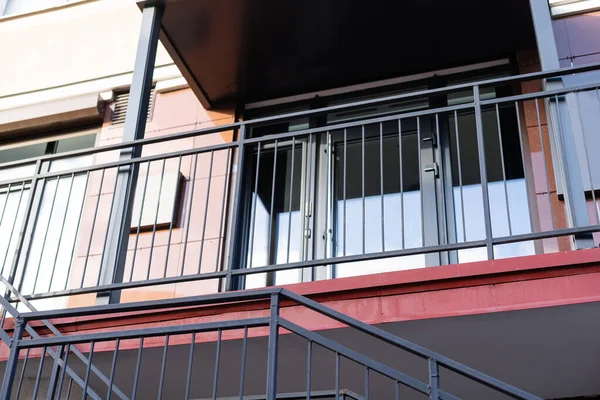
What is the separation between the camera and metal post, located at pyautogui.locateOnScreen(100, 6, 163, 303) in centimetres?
590

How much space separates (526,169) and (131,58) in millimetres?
4515

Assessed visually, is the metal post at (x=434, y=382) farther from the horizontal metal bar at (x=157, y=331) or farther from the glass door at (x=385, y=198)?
the glass door at (x=385, y=198)

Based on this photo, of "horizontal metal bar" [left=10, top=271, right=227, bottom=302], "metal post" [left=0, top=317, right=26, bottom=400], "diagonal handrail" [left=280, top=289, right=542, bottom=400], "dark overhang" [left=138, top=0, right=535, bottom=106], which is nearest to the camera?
"diagonal handrail" [left=280, top=289, right=542, bottom=400]

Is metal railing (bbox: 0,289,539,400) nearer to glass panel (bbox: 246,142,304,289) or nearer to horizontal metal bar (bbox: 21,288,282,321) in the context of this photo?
horizontal metal bar (bbox: 21,288,282,321)

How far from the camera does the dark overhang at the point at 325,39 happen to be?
22.6ft

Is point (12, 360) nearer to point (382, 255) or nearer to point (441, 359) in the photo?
point (382, 255)

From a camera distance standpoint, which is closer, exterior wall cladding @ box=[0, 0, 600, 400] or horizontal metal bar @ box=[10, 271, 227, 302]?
exterior wall cladding @ box=[0, 0, 600, 400]

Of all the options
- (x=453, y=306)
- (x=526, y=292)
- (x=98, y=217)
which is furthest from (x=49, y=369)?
(x=526, y=292)

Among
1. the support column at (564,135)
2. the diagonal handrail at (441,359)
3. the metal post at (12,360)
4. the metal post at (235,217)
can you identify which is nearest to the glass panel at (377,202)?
the metal post at (235,217)

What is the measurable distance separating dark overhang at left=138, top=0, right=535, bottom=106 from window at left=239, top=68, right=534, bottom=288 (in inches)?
16.0

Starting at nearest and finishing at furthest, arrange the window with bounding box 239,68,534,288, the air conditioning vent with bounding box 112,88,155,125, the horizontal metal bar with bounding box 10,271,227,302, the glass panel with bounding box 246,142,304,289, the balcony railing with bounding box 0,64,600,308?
1. the horizontal metal bar with bounding box 10,271,227,302
2. the balcony railing with bounding box 0,64,600,308
3. the window with bounding box 239,68,534,288
4. the glass panel with bounding box 246,142,304,289
5. the air conditioning vent with bounding box 112,88,155,125

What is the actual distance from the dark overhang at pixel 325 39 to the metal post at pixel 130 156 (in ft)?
0.93

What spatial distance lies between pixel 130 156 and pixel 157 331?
8.34 ft

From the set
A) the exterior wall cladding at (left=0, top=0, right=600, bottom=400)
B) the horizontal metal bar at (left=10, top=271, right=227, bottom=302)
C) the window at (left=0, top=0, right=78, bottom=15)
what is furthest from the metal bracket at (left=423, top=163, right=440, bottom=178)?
the window at (left=0, top=0, right=78, bottom=15)
